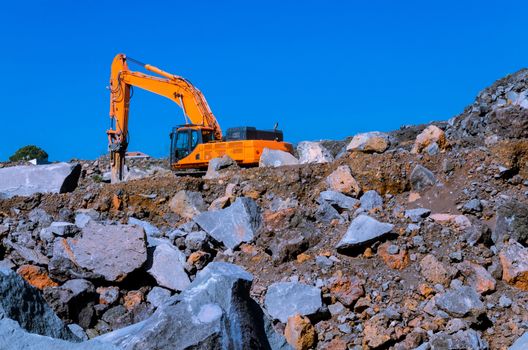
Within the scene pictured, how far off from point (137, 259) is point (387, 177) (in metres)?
4.14

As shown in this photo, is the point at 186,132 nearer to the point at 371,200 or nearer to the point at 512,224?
the point at 371,200

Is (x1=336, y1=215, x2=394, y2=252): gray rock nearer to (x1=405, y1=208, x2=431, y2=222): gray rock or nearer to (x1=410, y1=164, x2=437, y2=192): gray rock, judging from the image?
(x1=405, y1=208, x2=431, y2=222): gray rock

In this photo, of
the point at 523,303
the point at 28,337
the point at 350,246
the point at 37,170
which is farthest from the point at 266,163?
the point at 28,337

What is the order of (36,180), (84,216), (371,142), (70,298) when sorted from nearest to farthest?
(70,298), (84,216), (36,180), (371,142)

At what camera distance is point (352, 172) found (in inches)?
380

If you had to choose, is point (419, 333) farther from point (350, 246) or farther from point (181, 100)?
point (181, 100)

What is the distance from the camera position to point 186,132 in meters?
14.9

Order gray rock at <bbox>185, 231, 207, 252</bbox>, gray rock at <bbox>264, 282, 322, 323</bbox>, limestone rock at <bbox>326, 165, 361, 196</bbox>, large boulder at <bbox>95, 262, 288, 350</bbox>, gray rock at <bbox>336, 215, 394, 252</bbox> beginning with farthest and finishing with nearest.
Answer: limestone rock at <bbox>326, 165, 361, 196</bbox> < gray rock at <bbox>185, 231, 207, 252</bbox> < gray rock at <bbox>336, 215, 394, 252</bbox> < gray rock at <bbox>264, 282, 322, 323</bbox> < large boulder at <bbox>95, 262, 288, 350</bbox>

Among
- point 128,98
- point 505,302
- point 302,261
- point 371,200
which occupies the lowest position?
point 505,302

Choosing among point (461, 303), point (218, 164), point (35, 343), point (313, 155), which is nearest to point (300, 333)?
point (461, 303)

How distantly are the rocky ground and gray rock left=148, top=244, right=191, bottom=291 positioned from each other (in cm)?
1

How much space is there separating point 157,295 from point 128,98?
10819 millimetres


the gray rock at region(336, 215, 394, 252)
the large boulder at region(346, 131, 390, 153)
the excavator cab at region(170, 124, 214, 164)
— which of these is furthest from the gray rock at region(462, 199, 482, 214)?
the excavator cab at region(170, 124, 214, 164)

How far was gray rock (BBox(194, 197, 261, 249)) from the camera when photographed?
788cm
